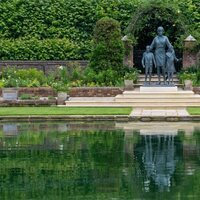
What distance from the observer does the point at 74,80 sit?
1299 inches

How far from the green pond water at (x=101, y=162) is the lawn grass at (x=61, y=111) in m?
3.19

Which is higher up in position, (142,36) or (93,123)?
(142,36)

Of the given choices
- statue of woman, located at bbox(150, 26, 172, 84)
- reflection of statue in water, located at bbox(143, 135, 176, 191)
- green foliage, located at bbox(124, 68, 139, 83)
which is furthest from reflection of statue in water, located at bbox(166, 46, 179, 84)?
reflection of statue in water, located at bbox(143, 135, 176, 191)

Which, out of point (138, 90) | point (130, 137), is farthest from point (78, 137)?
point (138, 90)

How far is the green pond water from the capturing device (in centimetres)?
1148

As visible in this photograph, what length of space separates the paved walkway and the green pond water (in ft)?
7.65

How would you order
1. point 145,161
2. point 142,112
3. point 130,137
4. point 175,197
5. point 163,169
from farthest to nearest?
point 142,112
point 130,137
point 145,161
point 163,169
point 175,197

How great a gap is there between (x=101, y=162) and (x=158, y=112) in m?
10.5

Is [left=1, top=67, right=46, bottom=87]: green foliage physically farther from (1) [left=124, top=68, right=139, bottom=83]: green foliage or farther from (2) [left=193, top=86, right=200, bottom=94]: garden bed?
(2) [left=193, top=86, right=200, bottom=94]: garden bed

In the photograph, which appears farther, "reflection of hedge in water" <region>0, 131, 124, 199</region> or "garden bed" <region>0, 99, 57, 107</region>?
"garden bed" <region>0, 99, 57, 107</region>

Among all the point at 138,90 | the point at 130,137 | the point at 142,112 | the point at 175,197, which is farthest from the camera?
the point at 138,90

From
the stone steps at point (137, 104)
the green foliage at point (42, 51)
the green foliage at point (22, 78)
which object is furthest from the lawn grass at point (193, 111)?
the green foliage at point (42, 51)

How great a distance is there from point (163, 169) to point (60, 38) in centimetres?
2715

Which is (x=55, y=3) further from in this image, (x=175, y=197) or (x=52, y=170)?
(x=175, y=197)
